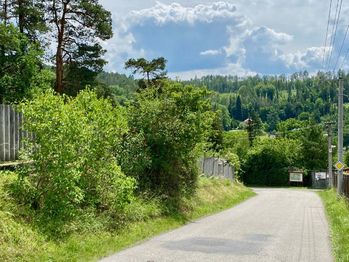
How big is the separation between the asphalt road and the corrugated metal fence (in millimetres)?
11459

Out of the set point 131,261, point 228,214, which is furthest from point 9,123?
point 228,214

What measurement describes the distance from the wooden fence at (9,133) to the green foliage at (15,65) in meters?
13.5

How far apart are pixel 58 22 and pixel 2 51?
6625 mm

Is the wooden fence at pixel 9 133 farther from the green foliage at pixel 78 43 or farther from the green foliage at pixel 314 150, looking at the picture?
the green foliage at pixel 314 150

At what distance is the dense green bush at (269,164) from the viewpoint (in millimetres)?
72688

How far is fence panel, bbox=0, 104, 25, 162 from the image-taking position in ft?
43.4

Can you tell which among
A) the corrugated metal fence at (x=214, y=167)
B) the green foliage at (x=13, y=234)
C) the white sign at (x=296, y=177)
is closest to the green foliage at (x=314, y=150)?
the white sign at (x=296, y=177)

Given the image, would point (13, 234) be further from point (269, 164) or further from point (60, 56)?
point (269, 164)

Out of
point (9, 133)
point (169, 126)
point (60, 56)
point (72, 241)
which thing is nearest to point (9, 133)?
point (9, 133)

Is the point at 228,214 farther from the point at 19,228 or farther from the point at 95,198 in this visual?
the point at 19,228

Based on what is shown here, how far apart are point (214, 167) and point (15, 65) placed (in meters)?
15.7

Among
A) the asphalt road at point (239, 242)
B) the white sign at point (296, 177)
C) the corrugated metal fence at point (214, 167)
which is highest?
the corrugated metal fence at point (214, 167)

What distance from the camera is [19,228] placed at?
9.83 meters

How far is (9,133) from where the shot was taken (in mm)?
13531
